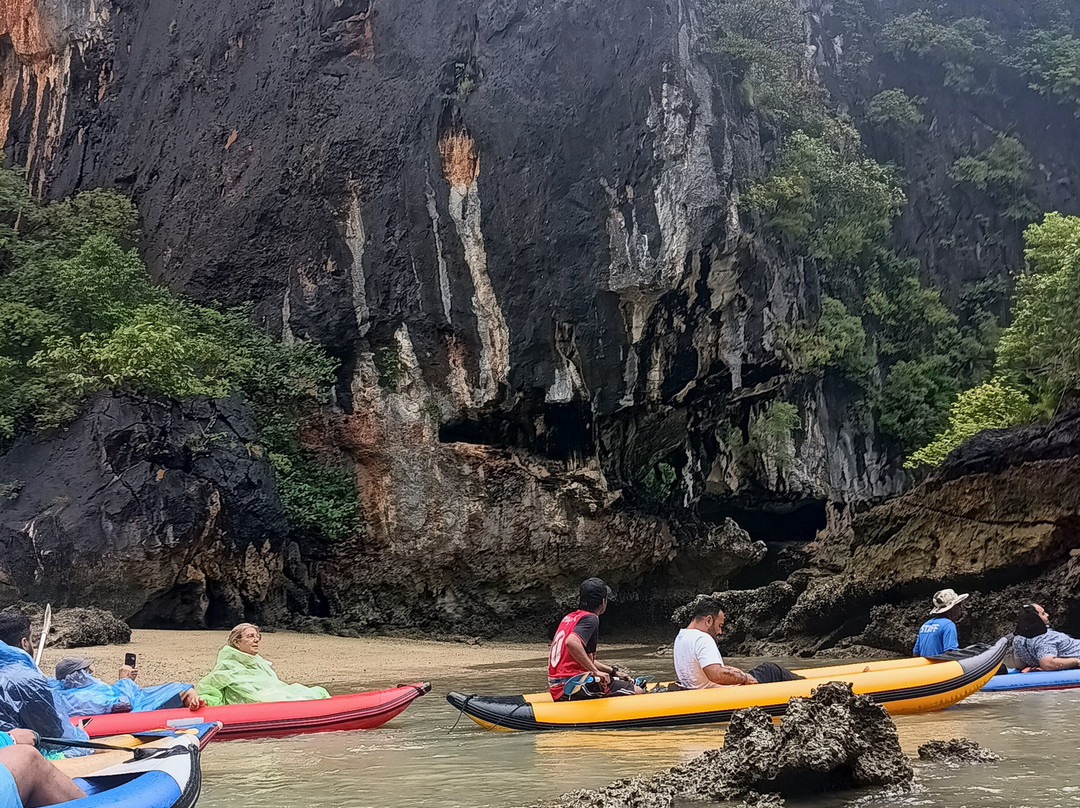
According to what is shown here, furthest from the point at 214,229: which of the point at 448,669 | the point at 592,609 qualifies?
the point at 592,609

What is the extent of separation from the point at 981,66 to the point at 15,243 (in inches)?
944

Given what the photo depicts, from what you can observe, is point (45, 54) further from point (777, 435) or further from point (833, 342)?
point (833, 342)

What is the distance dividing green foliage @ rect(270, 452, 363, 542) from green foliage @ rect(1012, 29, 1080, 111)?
20.4m

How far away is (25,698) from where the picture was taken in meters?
4.02

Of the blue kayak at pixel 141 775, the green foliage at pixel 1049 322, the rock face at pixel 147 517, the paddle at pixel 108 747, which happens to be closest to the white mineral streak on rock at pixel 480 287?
the rock face at pixel 147 517

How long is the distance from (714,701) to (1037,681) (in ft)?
13.5

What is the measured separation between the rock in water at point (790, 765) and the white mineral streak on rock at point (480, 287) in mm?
15227

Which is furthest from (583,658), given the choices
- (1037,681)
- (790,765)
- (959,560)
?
(959,560)

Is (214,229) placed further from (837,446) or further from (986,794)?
(986,794)

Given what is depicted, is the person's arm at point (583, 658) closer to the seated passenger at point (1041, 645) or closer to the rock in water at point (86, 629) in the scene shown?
the seated passenger at point (1041, 645)

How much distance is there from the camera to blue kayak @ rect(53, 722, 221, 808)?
376 cm

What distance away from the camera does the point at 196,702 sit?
23.6 ft

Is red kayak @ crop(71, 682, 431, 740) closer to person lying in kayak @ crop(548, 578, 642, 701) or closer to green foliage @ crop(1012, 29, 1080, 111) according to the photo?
person lying in kayak @ crop(548, 578, 642, 701)

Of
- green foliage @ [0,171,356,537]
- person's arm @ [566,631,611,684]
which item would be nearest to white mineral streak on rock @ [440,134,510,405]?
green foliage @ [0,171,356,537]
